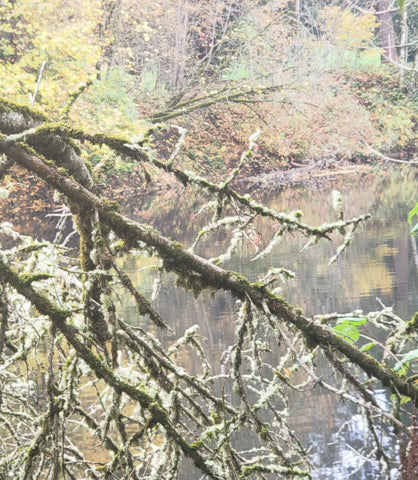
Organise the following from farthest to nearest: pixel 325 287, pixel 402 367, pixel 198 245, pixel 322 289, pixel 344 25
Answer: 1. pixel 344 25
2. pixel 198 245
3. pixel 325 287
4. pixel 322 289
5. pixel 402 367

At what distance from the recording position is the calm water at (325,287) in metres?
6.29

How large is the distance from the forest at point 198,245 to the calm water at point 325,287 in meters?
0.05

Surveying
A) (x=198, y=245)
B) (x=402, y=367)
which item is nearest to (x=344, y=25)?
(x=198, y=245)

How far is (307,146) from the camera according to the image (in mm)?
34312

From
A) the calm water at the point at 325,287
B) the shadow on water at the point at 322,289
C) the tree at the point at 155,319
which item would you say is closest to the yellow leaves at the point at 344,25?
the shadow on water at the point at 322,289

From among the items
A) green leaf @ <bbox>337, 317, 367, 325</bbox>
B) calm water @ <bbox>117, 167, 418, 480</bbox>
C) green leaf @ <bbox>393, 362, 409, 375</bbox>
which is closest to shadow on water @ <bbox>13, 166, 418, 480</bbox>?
calm water @ <bbox>117, 167, 418, 480</bbox>

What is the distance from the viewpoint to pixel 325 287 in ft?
37.2

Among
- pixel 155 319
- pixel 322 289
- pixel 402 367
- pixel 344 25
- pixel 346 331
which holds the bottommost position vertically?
pixel 402 367

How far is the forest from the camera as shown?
96.2 inches

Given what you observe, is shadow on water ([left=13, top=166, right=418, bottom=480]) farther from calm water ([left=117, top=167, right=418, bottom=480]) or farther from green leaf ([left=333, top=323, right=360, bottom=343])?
green leaf ([left=333, top=323, right=360, bottom=343])

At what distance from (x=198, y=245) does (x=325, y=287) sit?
5.25 meters

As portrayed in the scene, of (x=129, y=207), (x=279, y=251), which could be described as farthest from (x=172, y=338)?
(x=129, y=207)

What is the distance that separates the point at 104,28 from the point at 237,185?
797 cm

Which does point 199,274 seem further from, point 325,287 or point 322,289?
point 325,287
